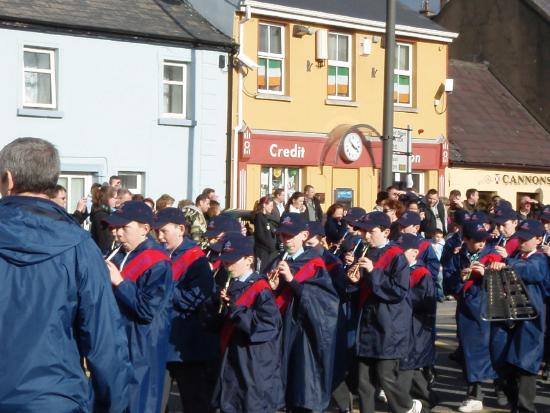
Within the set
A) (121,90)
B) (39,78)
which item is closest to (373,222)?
(39,78)

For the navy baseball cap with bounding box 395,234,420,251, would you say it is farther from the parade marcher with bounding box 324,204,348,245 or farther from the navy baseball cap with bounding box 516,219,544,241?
the parade marcher with bounding box 324,204,348,245

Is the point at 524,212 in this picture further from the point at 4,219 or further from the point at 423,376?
the point at 4,219

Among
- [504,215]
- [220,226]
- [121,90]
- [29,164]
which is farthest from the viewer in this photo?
[121,90]

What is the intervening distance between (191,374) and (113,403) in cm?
427

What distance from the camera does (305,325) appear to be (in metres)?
8.88

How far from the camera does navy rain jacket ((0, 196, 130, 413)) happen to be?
4527 millimetres

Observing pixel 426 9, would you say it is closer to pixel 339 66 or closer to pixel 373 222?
pixel 339 66

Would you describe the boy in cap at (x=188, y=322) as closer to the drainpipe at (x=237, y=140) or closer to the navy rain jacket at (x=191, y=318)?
the navy rain jacket at (x=191, y=318)

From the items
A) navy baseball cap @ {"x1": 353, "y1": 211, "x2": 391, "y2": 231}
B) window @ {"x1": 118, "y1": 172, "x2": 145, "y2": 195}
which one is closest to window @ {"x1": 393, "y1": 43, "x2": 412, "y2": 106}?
window @ {"x1": 118, "y1": 172, "x2": 145, "y2": 195}

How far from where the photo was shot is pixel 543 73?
3741cm

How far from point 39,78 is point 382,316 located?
15467 mm

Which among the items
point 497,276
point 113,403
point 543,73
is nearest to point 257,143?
point 543,73

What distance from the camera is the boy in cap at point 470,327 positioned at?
35.8 ft

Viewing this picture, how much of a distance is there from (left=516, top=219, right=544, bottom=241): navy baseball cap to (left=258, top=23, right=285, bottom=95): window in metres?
17.2
